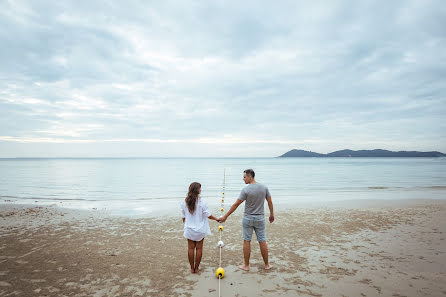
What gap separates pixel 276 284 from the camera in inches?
180

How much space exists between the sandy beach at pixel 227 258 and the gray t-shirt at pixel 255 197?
4.44 feet

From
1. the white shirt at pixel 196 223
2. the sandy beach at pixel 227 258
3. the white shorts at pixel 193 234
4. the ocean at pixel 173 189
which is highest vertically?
the white shirt at pixel 196 223

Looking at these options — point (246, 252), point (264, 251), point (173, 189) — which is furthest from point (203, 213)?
point (173, 189)

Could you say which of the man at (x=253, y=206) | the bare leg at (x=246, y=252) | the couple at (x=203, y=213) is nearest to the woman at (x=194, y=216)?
the couple at (x=203, y=213)

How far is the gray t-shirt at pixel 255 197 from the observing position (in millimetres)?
4883

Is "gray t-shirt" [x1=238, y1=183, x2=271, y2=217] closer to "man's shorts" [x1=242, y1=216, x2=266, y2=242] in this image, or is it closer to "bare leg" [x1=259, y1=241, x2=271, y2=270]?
"man's shorts" [x1=242, y1=216, x2=266, y2=242]

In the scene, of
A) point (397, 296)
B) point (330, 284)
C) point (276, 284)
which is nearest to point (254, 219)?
point (276, 284)

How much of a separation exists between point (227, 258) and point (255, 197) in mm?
2055

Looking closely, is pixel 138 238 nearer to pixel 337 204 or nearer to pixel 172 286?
pixel 172 286

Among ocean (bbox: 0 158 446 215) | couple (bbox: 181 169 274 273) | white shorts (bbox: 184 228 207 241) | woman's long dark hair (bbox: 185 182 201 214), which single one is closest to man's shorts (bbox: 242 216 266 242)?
couple (bbox: 181 169 274 273)

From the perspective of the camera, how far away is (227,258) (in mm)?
5895

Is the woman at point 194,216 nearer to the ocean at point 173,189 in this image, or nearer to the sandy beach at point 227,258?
the sandy beach at point 227,258

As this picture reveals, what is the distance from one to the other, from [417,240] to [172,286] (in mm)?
6958

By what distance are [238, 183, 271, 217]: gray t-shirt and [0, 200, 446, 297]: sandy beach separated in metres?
1.35
